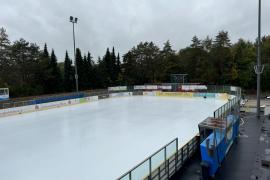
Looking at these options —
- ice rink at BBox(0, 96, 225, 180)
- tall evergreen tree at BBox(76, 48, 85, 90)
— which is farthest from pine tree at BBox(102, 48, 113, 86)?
ice rink at BBox(0, 96, 225, 180)

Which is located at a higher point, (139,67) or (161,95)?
(139,67)

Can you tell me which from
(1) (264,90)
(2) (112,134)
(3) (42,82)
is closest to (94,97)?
(3) (42,82)

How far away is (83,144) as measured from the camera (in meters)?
10.8

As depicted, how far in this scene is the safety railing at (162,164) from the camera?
524cm

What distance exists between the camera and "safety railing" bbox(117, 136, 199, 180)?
17.2ft

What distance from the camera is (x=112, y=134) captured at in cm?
1246

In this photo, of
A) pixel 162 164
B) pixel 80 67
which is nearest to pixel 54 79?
pixel 80 67

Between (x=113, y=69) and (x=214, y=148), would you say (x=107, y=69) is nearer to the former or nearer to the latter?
(x=113, y=69)

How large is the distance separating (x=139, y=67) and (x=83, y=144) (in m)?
37.6

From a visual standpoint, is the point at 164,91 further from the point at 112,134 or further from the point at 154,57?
the point at 112,134

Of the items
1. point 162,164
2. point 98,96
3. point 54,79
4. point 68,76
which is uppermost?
point 68,76

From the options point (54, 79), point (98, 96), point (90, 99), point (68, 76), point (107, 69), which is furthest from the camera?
point (107, 69)

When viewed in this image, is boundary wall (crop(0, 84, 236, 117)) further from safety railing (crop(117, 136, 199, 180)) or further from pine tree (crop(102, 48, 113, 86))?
safety railing (crop(117, 136, 199, 180))

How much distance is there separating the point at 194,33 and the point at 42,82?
96.0ft
